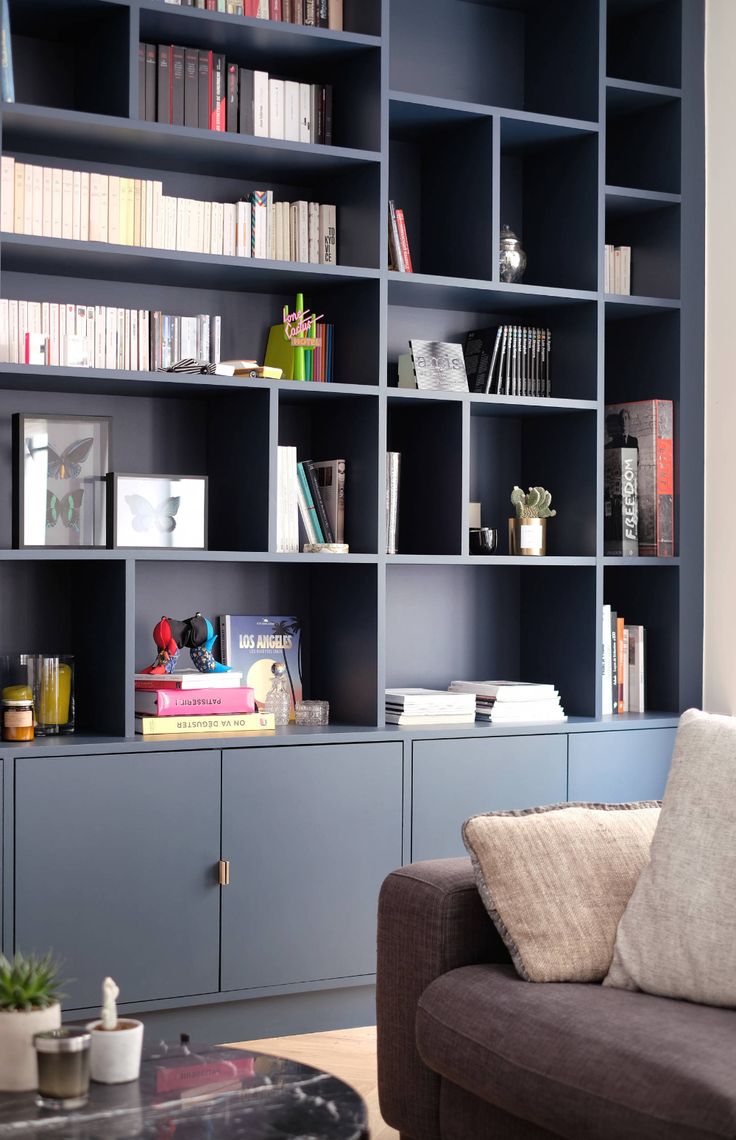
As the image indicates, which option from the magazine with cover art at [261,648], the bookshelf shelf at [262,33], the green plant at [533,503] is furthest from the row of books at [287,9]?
the magazine with cover art at [261,648]

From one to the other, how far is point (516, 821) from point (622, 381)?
210 centimetres

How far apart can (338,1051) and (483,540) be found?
1.41 metres

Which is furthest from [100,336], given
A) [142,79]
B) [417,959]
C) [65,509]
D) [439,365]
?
[417,959]

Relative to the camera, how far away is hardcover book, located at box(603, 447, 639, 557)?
13.3 ft

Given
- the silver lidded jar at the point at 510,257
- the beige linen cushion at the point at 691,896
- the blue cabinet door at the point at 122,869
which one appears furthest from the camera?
the silver lidded jar at the point at 510,257

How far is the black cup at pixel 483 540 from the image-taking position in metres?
3.89

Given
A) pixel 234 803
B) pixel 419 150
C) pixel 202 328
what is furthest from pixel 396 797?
pixel 419 150

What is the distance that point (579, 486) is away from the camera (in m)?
4.03

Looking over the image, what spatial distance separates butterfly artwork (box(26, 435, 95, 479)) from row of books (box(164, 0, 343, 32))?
1.11 meters

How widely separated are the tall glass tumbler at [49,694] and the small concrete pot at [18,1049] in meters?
1.53

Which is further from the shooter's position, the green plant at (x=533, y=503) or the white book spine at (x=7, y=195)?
the green plant at (x=533, y=503)

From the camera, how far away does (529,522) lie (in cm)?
396

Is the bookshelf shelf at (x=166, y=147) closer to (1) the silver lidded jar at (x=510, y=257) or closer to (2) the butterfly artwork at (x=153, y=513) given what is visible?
(1) the silver lidded jar at (x=510, y=257)

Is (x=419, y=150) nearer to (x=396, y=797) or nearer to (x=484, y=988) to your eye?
(x=396, y=797)
